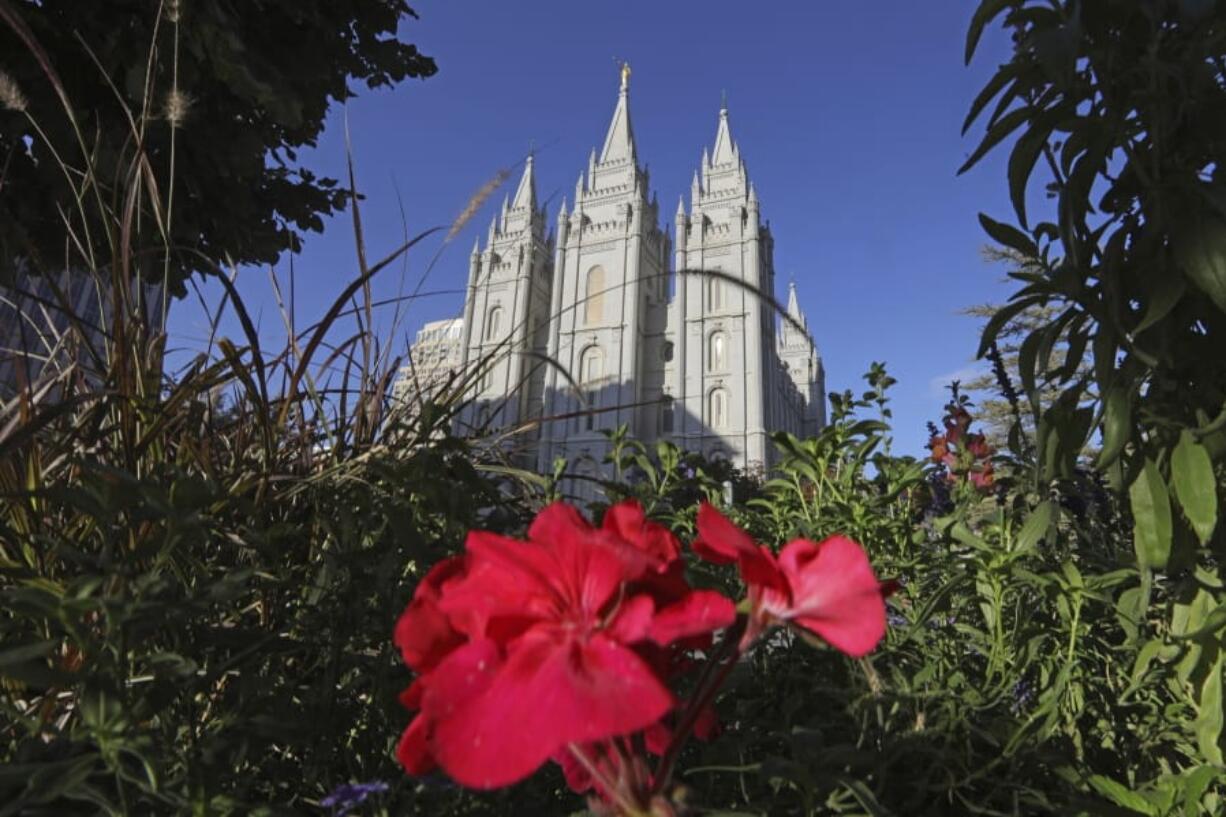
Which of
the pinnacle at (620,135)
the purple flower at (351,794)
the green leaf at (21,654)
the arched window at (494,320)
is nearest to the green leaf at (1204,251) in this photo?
the purple flower at (351,794)

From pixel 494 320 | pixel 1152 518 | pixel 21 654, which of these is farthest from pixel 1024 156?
pixel 494 320

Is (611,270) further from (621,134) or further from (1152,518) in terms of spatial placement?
(1152,518)

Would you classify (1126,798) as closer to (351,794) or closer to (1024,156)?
(351,794)

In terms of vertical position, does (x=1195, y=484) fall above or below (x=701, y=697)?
above

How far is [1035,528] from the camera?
811mm

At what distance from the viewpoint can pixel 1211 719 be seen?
2.34ft

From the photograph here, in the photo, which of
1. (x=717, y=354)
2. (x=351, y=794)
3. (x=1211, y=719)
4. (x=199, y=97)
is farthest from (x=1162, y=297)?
(x=717, y=354)

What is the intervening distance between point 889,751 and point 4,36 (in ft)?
13.6

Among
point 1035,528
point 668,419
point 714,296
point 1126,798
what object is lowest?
point 1126,798

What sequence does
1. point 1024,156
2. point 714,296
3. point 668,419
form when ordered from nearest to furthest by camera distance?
point 1024,156, point 668,419, point 714,296

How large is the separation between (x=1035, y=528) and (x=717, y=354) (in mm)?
30269

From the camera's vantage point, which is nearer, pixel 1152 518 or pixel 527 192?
pixel 1152 518

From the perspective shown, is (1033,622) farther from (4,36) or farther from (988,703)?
(4,36)

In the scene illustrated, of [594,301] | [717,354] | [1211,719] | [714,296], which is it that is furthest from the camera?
A: [594,301]
